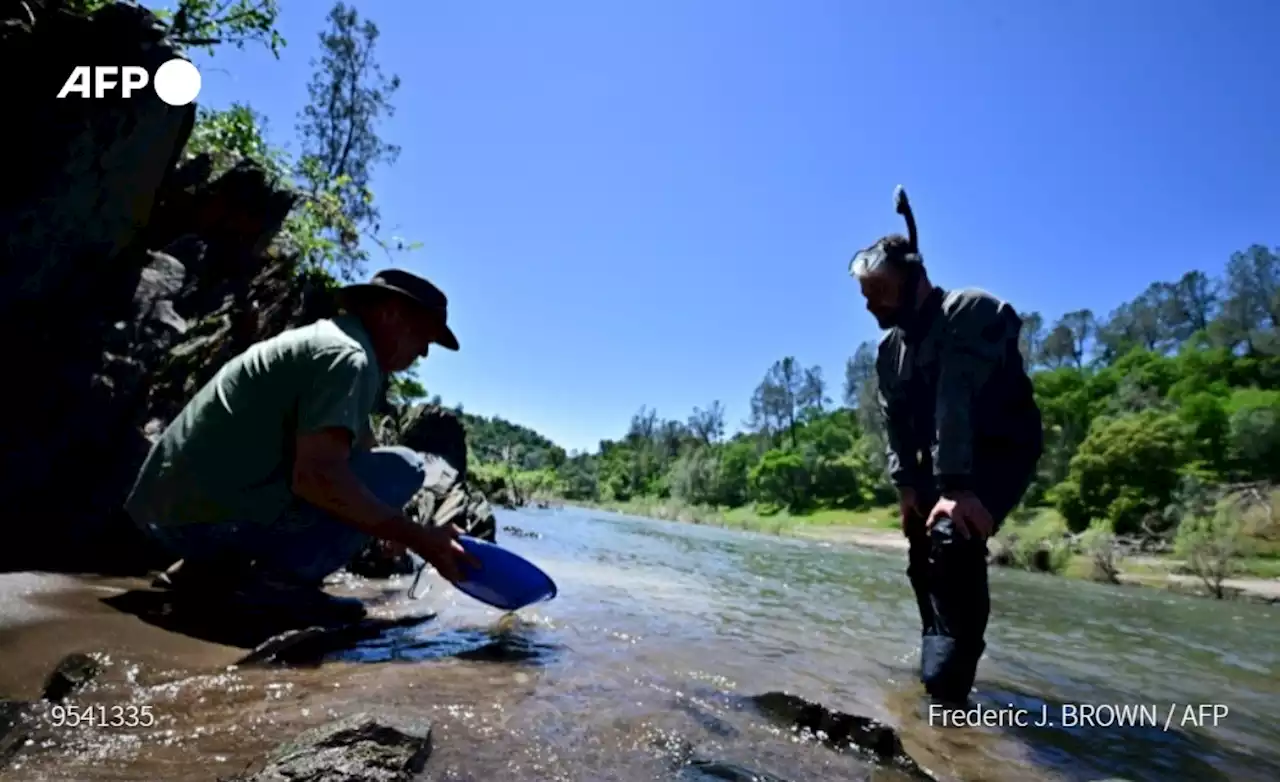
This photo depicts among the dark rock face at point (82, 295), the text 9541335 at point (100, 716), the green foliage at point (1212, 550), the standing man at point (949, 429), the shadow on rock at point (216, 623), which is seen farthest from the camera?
the green foliage at point (1212, 550)

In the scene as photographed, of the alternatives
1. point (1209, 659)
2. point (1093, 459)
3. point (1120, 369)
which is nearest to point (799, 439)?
point (1120, 369)

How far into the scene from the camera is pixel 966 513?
3.13 metres

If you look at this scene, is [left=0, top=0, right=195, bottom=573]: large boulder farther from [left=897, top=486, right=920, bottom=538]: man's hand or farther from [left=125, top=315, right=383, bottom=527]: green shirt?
[left=897, top=486, right=920, bottom=538]: man's hand

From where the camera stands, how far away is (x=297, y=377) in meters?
2.74

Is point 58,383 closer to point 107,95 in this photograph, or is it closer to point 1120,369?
point 107,95

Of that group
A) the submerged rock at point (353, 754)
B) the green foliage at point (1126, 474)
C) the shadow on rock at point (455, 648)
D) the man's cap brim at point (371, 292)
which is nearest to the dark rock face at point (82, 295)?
the shadow on rock at point (455, 648)

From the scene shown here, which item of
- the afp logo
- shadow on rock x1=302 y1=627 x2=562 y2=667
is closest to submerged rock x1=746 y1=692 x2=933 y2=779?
shadow on rock x1=302 y1=627 x2=562 y2=667

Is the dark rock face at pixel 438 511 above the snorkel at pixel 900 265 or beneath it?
beneath

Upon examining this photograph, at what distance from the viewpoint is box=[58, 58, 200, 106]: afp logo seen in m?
4.57

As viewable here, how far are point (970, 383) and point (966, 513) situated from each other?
0.59 metres

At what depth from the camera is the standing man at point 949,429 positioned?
3.17 meters

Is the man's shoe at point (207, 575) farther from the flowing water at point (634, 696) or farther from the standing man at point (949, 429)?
the standing man at point (949, 429)

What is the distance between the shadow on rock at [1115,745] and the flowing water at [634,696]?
1 centimetres

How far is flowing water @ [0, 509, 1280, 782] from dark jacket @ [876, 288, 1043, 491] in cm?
114
